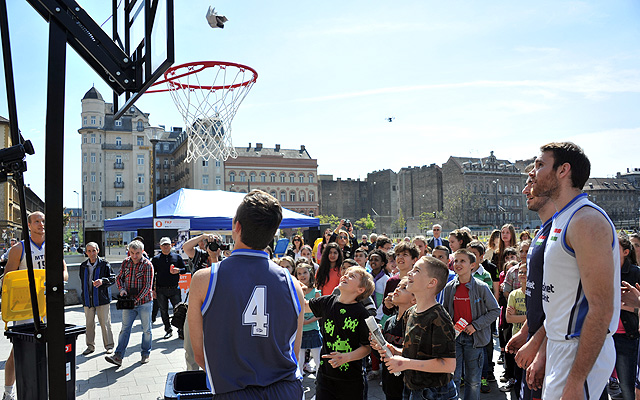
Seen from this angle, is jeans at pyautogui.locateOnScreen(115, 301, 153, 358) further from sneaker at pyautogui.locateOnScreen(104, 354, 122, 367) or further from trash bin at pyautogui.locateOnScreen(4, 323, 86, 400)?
trash bin at pyautogui.locateOnScreen(4, 323, 86, 400)

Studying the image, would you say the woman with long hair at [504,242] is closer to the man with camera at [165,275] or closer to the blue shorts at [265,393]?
the man with camera at [165,275]

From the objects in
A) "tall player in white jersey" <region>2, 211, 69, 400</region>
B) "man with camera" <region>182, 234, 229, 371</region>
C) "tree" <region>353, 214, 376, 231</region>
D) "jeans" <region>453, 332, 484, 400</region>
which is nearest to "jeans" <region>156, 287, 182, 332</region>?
"man with camera" <region>182, 234, 229, 371</region>

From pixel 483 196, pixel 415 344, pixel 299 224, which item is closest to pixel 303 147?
pixel 483 196

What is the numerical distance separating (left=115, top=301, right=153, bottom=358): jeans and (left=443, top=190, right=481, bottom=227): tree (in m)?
72.7

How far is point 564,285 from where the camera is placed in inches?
102

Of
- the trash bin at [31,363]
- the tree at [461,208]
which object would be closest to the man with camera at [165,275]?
the trash bin at [31,363]

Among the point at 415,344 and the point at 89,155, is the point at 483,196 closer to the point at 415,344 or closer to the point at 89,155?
the point at 89,155

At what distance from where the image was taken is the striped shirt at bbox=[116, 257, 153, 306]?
8.13m

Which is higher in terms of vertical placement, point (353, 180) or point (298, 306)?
point (353, 180)

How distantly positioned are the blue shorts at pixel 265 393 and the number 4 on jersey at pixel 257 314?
27cm

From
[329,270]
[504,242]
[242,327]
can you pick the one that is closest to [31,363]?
[242,327]

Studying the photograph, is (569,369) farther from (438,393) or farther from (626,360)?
(626,360)

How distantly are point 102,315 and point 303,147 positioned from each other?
3036 inches

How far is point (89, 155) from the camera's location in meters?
71.0
